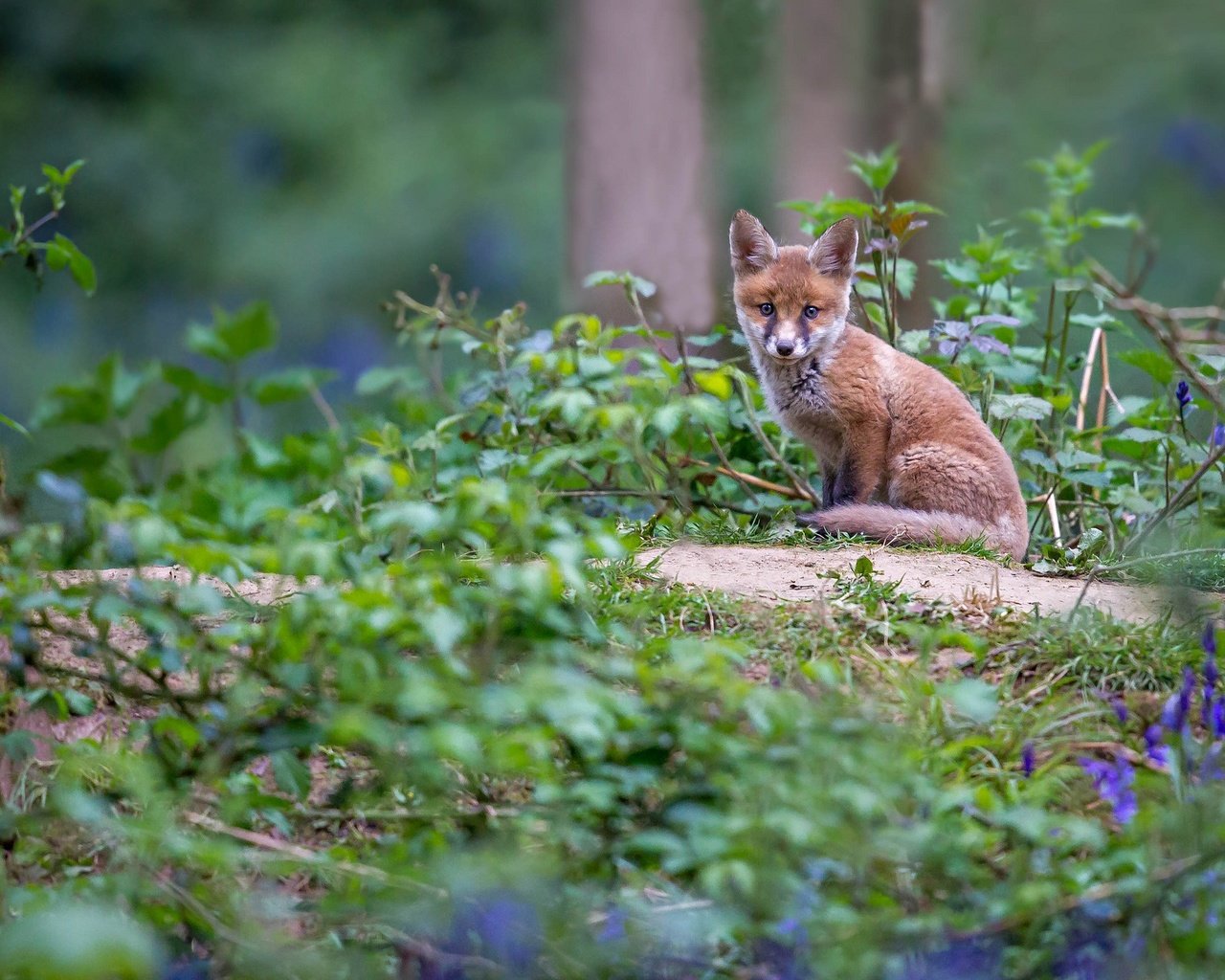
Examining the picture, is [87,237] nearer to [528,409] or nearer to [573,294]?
[573,294]

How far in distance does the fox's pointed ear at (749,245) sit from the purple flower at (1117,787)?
2.75 meters

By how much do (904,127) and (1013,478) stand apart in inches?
123

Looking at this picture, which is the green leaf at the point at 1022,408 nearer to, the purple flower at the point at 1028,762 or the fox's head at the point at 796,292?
the fox's head at the point at 796,292

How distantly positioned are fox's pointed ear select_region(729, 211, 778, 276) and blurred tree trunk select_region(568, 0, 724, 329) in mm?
1906

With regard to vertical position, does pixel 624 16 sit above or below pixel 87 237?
above

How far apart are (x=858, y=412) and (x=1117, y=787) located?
7.58 feet

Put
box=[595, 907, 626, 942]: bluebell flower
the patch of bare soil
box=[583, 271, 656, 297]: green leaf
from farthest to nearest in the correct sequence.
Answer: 1. box=[583, 271, 656, 297]: green leaf
2. the patch of bare soil
3. box=[595, 907, 626, 942]: bluebell flower

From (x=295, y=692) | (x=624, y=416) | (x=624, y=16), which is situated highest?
(x=624, y=16)

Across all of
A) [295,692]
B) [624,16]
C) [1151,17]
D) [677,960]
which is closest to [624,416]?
[295,692]

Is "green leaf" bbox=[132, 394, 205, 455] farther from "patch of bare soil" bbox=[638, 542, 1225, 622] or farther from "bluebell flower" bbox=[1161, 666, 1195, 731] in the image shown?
"bluebell flower" bbox=[1161, 666, 1195, 731]

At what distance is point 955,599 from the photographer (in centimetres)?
321

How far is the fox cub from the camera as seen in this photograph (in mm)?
4012

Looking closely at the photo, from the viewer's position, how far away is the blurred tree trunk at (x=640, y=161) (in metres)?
6.77

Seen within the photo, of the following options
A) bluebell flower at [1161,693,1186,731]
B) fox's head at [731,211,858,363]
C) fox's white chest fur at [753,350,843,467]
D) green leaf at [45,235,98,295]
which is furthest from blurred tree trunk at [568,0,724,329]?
bluebell flower at [1161,693,1186,731]
